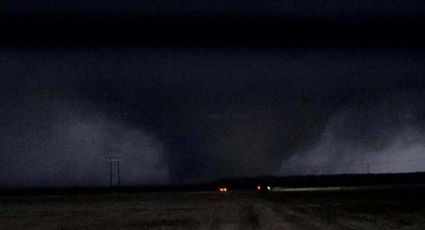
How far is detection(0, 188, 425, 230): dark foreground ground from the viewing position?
6.46 m

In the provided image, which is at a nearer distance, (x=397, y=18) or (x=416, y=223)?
(x=416, y=223)

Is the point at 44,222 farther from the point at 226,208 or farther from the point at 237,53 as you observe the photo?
the point at 237,53

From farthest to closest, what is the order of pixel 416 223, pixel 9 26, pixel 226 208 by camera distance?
pixel 9 26 < pixel 226 208 < pixel 416 223

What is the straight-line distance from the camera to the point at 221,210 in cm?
757

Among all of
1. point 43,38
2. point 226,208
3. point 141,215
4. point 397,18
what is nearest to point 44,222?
point 141,215

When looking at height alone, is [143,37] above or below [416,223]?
above

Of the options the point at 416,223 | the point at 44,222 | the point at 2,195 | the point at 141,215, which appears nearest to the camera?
the point at 416,223

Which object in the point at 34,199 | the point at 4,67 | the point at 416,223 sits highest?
the point at 4,67

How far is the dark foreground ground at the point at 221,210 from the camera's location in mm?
6465

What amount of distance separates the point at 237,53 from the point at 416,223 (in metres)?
4.53

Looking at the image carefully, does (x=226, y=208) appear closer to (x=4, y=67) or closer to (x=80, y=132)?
(x=80, y=132)

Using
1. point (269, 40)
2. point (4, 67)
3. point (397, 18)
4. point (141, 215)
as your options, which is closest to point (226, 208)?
point (141, 215)

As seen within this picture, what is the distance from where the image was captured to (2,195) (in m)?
10.1

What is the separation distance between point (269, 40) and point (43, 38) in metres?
3.34
